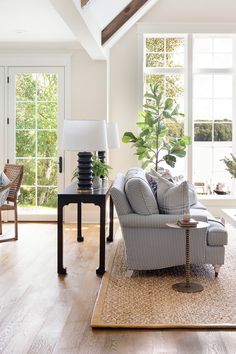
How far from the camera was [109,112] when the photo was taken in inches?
295

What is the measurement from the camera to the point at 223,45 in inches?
301

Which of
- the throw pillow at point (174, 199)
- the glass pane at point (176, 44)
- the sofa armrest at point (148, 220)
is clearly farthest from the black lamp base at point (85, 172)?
the glass pane at point (176, 44)

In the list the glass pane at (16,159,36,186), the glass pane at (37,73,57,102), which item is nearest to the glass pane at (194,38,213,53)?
the glass pane at (37,73,57,102)

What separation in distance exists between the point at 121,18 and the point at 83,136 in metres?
2.90

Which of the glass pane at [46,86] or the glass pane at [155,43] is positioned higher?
the glass pane at [155,43]

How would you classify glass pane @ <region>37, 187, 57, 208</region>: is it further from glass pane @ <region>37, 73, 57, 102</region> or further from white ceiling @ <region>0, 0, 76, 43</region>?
white ceiling @ <region>0, 0, 76, 43</region>

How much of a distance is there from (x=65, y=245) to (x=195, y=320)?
2793 mm

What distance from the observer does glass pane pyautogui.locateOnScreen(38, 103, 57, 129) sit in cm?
727

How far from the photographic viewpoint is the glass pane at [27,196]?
7.35 m

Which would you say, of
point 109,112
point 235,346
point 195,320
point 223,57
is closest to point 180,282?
point 195,320

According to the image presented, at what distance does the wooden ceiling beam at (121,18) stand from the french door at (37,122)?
36.8 inches

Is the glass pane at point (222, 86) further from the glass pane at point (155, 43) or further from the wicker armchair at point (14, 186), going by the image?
the wicker armchair at point (14, 186)

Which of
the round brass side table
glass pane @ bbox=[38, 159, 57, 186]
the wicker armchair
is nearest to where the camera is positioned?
the round brass side table

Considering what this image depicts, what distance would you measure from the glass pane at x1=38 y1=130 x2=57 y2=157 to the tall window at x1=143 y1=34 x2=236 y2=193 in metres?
1.65
